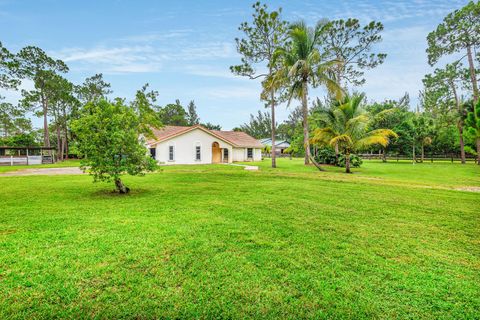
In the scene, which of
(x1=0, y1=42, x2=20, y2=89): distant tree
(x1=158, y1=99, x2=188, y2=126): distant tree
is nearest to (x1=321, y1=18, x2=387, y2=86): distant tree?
(x1=0, y1=42, x2=20, y2=89): distant tree

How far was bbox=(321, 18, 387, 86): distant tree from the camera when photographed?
24.2m

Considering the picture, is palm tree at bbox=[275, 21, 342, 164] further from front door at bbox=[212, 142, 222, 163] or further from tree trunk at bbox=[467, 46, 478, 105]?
tree trunk at bbox=[467, 46, 478, 105]

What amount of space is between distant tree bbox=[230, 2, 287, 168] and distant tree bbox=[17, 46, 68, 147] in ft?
80.3

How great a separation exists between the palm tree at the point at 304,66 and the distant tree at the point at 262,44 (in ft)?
4.39

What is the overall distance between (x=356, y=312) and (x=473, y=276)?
183cm

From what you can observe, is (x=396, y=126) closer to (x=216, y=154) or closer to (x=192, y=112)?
(x=216, y=154)

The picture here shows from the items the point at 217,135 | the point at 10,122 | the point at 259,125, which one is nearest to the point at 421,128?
the point at 217,135

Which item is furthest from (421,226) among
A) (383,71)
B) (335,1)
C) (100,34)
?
(383,71)

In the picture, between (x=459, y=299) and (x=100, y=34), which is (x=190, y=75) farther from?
(x=459, y=299)

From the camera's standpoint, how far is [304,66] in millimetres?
17359

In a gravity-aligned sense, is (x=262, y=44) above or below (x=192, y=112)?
below

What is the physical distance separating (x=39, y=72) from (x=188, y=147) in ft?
69.6

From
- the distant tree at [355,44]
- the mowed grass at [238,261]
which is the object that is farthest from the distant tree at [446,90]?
the mowed grass at [238,261]

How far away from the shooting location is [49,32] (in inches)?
546
